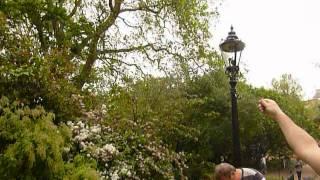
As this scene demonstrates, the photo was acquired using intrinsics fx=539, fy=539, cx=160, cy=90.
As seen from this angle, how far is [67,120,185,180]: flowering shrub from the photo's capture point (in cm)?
1048

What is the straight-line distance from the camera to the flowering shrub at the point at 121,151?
34.4 feet

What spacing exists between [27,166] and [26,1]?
21.4ft

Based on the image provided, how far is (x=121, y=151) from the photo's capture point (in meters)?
11.4

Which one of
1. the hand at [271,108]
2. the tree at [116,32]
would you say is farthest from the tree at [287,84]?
the hand at [271,108]

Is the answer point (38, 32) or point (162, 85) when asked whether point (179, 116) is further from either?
point (38, 32)

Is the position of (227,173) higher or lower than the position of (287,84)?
lower

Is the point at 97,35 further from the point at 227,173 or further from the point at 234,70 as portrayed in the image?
the point at 227,173

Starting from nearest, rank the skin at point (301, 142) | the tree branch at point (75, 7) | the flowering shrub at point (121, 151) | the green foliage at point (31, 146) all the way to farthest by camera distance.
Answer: the skin at point (301, 142) < the green foliage at point (31, 146) < the flowering shrub at point (121, 151) < the tree branch at point (75, 7)

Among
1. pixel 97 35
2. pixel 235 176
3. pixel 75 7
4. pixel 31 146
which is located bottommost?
pixel 235 176

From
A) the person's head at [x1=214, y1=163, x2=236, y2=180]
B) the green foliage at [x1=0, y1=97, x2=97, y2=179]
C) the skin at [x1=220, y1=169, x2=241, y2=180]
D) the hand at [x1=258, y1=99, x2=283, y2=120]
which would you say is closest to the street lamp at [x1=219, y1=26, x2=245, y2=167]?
the green foliage at [x1=0, y1=97, x2=97, y2=179]

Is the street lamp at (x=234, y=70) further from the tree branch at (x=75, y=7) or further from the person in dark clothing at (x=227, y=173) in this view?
the tree branch at (x=75, y=7)

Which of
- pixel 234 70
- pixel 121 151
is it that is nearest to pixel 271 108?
pixel 234 70

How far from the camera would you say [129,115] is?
1619 cm

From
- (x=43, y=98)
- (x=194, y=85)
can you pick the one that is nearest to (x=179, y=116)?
(x=194, y=85)
